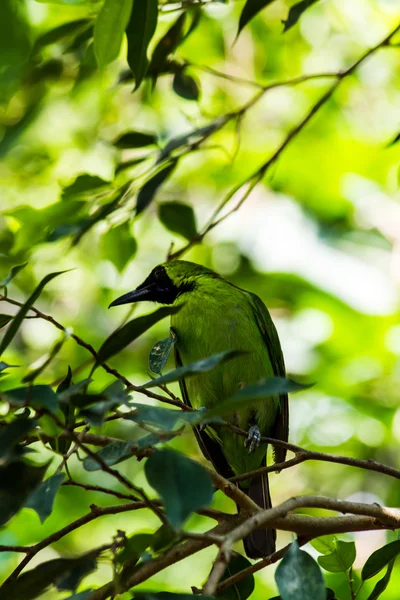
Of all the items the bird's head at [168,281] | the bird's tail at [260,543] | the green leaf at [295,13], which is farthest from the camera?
the bird's head at [168,281]

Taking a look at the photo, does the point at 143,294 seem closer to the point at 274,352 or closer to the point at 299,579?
the point at 274,352

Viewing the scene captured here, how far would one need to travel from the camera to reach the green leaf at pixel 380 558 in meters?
2.20

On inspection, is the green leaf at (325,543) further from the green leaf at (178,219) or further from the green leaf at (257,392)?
the green leaf at (178,219)

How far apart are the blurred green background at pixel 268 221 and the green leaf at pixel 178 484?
3.12 metres

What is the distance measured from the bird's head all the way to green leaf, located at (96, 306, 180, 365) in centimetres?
253

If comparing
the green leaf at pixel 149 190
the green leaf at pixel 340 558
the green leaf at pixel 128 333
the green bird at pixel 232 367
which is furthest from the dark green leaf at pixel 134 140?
the green leaf at pixel 340 558

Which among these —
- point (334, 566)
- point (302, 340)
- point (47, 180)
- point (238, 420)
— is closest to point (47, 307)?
point (47, 180)

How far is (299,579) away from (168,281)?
2923 millimetres

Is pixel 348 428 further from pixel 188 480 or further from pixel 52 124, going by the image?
pixel 188 480

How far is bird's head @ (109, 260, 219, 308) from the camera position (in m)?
4.49

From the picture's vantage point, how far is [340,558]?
2.30 meters

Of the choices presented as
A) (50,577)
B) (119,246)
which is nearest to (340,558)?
(50,577)

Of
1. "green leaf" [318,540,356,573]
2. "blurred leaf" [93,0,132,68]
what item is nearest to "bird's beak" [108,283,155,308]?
"blurred leaf" [93,0,132,68]

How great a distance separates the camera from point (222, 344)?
3.89m
